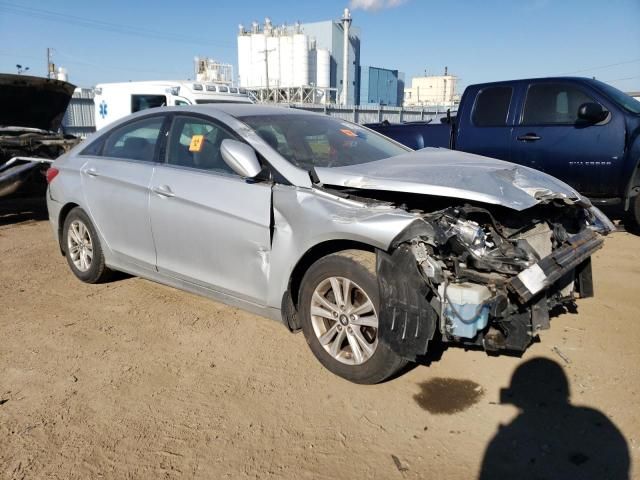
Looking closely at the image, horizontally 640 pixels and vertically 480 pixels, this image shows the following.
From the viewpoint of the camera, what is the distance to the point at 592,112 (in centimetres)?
626

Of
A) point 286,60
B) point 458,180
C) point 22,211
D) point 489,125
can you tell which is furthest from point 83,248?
point 286,60

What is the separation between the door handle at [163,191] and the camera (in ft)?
13.2

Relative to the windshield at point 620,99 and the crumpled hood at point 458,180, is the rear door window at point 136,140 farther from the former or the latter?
the windshield at point 620,99

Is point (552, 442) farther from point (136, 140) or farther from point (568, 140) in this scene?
point (568, 140)

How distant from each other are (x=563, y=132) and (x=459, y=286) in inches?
179

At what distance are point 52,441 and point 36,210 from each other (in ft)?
24.5

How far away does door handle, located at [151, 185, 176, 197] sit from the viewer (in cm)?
402

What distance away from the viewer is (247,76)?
51.9m

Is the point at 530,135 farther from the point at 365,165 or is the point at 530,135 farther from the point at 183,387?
the point at 183,387

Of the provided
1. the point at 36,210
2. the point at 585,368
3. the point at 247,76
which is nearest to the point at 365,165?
the point at 585,368

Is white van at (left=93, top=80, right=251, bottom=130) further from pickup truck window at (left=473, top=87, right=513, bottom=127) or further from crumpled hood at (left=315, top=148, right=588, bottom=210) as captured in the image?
crumpled hood at (left=315, top=148, right=588, bottom=210)

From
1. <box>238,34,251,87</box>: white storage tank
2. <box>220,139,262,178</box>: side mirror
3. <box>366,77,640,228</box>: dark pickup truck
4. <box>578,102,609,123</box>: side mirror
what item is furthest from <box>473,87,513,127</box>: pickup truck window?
<box>238,34,251,87</box>: white storage tank

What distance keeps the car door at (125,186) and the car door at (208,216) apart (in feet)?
0.50

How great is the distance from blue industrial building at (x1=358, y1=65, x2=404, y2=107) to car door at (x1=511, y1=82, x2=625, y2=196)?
5406 cm
